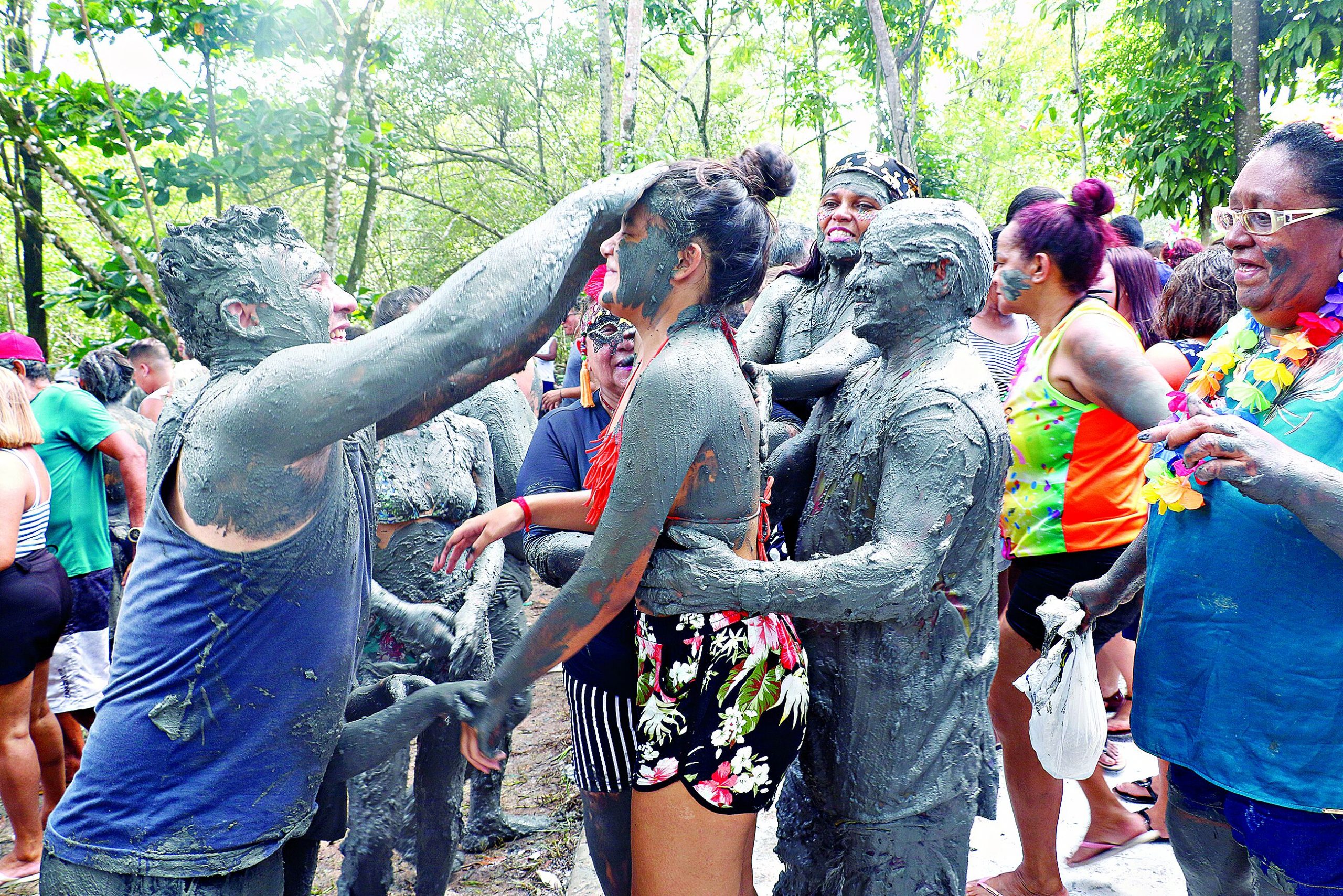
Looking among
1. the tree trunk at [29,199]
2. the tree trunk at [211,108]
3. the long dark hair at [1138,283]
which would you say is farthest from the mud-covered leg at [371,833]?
the tree trunk at [29,199]

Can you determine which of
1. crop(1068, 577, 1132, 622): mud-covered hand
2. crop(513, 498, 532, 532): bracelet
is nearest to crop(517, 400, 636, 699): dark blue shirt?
crop(513, 498, 532, 532): bracelet

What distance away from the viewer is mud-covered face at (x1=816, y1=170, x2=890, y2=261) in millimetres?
2947

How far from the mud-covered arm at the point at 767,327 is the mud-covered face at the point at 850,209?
0.92ft

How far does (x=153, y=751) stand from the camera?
5.06ft

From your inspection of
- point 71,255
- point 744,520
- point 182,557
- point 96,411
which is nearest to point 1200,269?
point 744,520

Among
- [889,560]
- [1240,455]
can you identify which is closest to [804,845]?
[889,560]

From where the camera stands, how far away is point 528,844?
3900mm

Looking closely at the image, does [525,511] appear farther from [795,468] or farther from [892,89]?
[892,89]

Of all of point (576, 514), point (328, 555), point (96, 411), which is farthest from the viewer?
point (96, 411)

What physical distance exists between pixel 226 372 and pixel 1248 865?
101 inches

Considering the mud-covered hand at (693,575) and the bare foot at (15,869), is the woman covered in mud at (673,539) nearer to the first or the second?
the mud-covered hand at (693,575)

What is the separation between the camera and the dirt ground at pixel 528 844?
3.62 meters

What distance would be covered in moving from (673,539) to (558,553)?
738 mm

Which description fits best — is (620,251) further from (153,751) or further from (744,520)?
(153,751)
